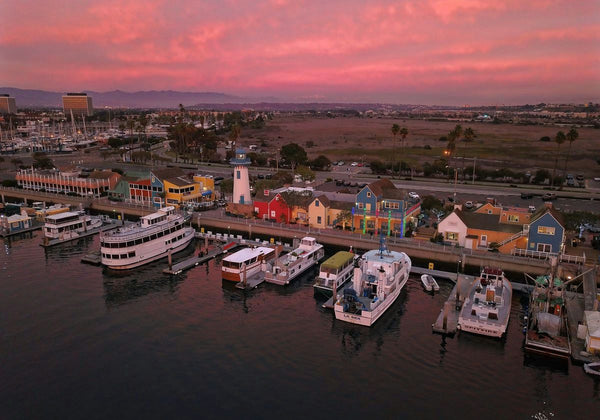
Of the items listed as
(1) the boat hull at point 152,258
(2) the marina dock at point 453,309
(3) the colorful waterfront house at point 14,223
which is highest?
(3) the colorful waterfront house at point 14,223

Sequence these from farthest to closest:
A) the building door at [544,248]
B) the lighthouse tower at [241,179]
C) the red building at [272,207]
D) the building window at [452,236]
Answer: the lighthouse tower at [241,179] → the red building at [272,207] → the building window at [452,236] → the building door at [544,248]

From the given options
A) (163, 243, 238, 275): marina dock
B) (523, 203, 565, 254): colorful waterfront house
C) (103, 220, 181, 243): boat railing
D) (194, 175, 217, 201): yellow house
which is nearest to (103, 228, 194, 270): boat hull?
(103, 220, 181, 243): boat railing

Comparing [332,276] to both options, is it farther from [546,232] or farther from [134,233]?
[546,232]

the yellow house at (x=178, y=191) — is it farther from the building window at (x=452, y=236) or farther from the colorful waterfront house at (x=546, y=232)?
the colorful waterfront house at (x=546, y=232)

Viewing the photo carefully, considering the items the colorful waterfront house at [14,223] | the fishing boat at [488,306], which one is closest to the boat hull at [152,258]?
the colorful waterfront house at [14,223]

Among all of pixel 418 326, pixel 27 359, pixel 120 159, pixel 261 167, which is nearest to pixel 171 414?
pixel 27 359
